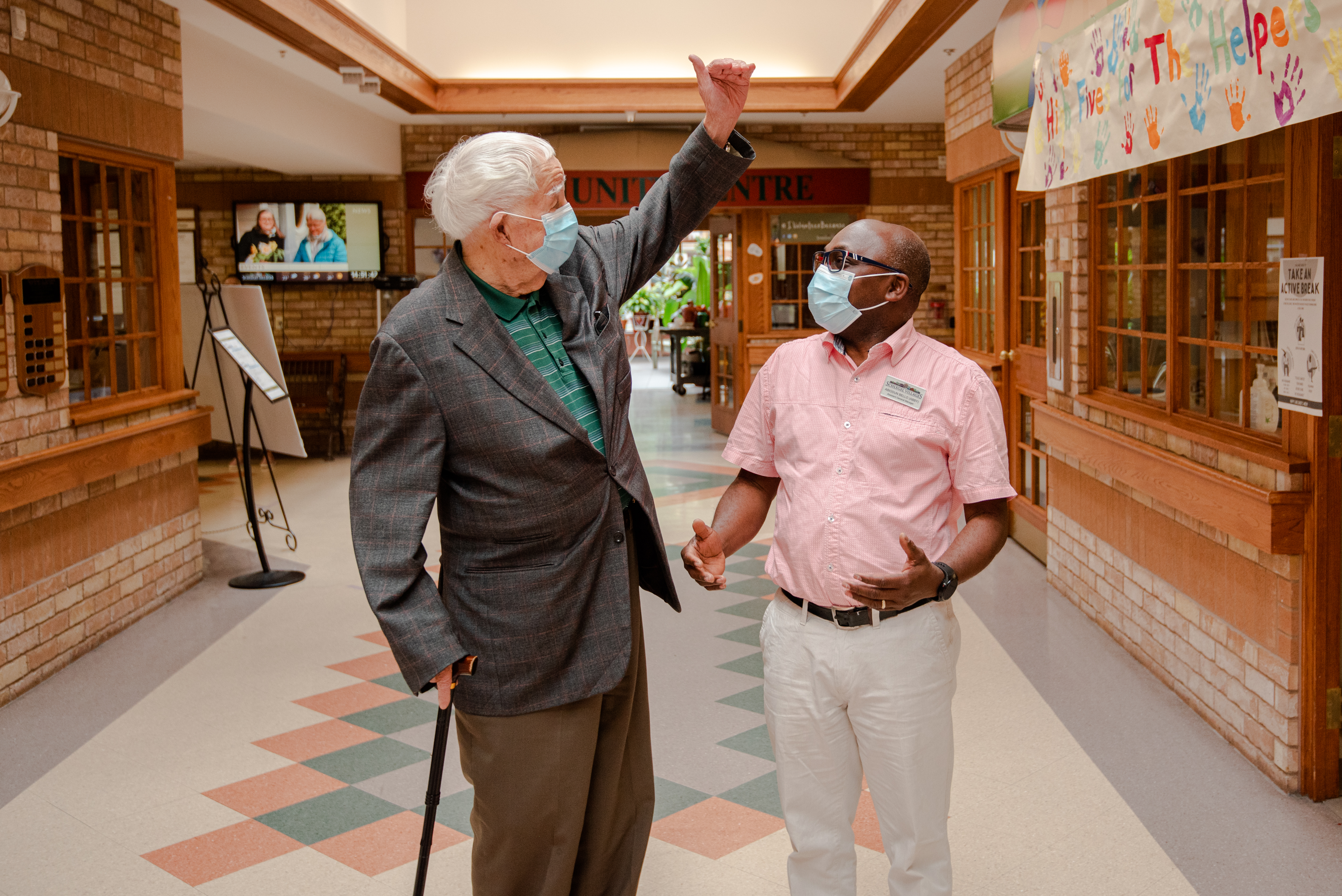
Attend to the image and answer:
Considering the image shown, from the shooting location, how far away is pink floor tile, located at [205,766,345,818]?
3.26 metres

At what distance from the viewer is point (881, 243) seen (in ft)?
6.66

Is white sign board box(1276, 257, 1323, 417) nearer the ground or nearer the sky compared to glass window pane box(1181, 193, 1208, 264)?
nearer the ground

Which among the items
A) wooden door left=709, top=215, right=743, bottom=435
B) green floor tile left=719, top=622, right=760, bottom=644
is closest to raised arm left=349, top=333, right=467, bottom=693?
green floor tile left=719, top=622, right=760, bottom=644

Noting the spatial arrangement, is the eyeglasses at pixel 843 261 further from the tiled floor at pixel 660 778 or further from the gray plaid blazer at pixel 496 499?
the tiled floor at pixel 660 778

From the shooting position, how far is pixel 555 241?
6.46 ft

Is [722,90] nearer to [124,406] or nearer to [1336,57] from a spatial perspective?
[1336,57]

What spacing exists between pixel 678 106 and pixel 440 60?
1.95 metres

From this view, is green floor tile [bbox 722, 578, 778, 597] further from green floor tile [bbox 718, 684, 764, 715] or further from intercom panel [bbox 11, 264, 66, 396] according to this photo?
intercom panel [bbox 11, 264, 66, 396]

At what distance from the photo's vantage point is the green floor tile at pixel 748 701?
398cm

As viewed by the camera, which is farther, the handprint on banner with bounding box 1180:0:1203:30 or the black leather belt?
the handprint on banner with bounding box 1180:0:1203:30

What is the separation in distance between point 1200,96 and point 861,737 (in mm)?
1851

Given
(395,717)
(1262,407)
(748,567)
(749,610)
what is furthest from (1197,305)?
(395,717)

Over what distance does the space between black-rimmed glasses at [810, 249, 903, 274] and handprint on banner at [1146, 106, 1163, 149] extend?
148cm

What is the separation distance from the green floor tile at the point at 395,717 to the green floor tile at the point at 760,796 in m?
1.11
